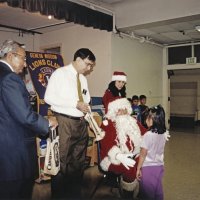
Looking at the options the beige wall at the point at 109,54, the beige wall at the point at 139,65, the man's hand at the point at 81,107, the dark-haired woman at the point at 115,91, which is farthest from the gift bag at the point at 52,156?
the beige wall at the point at 139,65

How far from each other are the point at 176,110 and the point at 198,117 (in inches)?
41.1

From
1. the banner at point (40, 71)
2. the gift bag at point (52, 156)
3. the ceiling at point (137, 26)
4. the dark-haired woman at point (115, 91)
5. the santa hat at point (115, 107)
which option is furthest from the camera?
the ceiling at point (137, 26)

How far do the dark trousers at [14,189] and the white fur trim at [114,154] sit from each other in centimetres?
93

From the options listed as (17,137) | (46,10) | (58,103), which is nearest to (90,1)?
(46,10)

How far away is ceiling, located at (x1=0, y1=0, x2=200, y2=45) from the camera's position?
5.03 m

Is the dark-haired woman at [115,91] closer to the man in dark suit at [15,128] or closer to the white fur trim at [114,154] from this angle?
the white fur trim at [114,154]

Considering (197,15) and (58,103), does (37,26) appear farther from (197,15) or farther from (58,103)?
(58,103)

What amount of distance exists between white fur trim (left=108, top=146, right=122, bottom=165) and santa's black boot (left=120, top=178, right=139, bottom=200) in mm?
197

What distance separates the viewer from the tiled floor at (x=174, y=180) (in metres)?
3.00

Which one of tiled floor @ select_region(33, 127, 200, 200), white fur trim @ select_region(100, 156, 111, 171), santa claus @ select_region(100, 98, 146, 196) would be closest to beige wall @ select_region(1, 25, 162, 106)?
tiled floor @ select_region(33, 127, 200, 200)

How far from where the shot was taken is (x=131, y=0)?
5.03 m

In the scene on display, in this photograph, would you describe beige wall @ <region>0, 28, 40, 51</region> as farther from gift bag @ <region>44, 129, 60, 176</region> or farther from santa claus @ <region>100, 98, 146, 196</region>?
gift bag @ <region>44, 129, 60, 176</region>

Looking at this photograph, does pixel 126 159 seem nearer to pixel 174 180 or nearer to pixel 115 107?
pixel 115 107

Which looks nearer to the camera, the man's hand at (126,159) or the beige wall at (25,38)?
the man's hand at (126,159)
